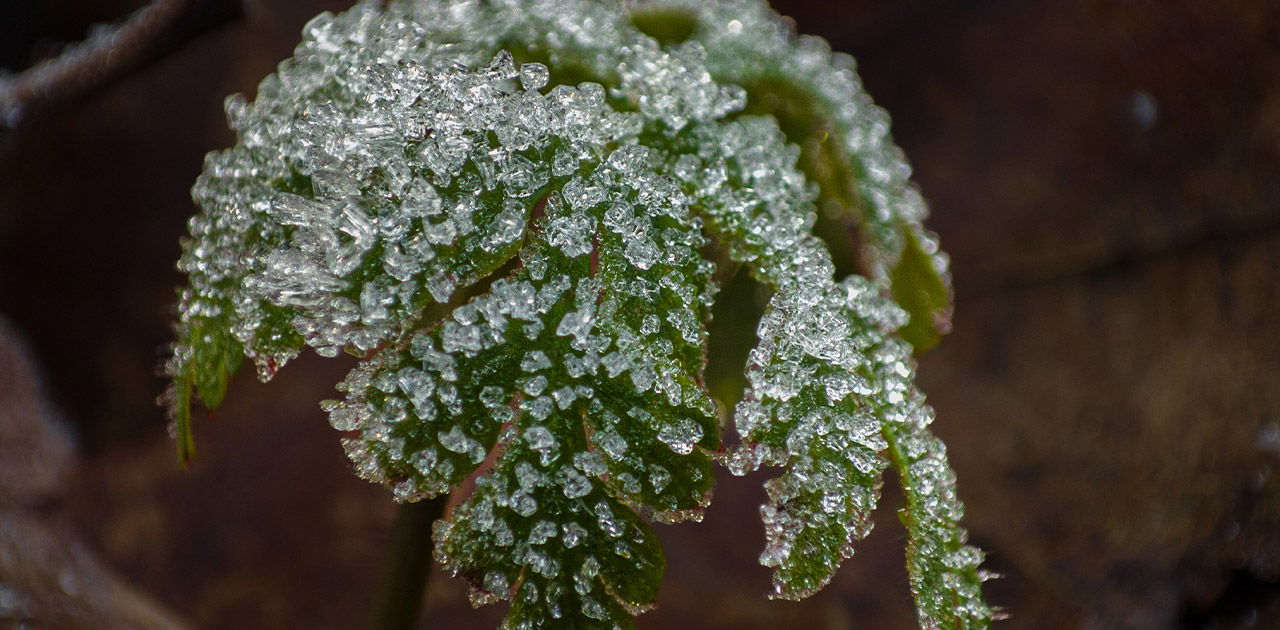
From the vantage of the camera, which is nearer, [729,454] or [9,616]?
[729,454]

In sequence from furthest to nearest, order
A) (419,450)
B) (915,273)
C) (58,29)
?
(58,29) < (915,273) < (419,450)

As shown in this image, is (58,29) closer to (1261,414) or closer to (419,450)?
(419,450)

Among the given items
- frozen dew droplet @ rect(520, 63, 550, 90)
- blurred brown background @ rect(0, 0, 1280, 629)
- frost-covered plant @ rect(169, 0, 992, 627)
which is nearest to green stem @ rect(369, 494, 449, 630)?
frost-covered plant @ rect(169, 0, 992, 627)

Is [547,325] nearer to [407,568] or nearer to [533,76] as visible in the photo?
[533,76]

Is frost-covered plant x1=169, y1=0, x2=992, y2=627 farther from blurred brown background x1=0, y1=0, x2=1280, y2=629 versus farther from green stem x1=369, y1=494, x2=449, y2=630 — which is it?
blurred brown background x1=0, y1=0, x2=1280, y2=629

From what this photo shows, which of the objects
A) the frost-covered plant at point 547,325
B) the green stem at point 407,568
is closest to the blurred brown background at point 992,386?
the green stem at point 407,568

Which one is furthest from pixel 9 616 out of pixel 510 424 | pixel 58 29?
pixel 510 424

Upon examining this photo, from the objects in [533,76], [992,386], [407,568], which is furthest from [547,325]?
[992,386]
